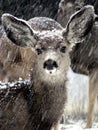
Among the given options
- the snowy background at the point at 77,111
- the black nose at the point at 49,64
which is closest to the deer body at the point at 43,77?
the black nose at the point at 49,64

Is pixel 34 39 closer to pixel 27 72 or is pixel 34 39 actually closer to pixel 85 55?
pixel 27 72

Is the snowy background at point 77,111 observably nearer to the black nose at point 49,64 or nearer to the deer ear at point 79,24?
the deer ear at point 79,24

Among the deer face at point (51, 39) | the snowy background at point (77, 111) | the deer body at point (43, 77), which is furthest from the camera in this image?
the snowy background at point (77, 111)

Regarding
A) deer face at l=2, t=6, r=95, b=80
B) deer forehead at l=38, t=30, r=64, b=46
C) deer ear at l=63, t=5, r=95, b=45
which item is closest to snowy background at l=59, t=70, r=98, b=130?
deer ear at l=63, t=5, r=95, b=45

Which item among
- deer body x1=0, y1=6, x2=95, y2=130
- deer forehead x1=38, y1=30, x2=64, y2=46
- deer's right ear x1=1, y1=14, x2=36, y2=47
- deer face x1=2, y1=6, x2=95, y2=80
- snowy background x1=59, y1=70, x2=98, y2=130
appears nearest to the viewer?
deer body x1=0, y1=6, x2=95, y2=130

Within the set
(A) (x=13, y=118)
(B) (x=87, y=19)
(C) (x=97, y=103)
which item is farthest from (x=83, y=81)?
(A) (x=13, y=118)

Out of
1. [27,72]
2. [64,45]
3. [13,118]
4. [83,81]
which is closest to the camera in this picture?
[13,118]

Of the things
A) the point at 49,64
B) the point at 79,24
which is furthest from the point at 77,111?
the point at 49,64

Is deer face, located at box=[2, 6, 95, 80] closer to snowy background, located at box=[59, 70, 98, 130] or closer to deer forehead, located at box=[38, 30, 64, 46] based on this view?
deer forehead, located at box=[38, 30, 64, 46]

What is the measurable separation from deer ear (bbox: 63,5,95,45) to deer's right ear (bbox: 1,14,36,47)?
0.43 m

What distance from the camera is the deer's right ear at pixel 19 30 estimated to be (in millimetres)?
6891

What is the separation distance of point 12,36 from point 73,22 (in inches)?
30.9

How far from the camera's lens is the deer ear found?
6.98 meters

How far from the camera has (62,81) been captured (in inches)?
263
